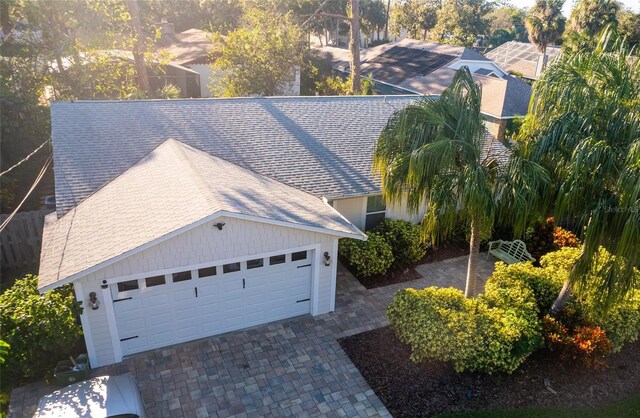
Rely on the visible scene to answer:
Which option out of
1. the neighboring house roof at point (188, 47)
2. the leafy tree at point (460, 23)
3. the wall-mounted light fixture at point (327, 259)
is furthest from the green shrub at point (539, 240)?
the leafy tree at point (460, 23)

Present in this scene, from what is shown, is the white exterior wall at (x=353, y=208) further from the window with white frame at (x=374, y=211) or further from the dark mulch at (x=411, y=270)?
the dark mulch at (x=411, y=270)

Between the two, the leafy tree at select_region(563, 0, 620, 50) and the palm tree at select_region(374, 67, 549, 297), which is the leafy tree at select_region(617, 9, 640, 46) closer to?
the leafy tree at select_region(563, 0, 620, 50)

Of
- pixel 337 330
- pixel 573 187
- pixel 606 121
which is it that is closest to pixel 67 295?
pixel 337 330

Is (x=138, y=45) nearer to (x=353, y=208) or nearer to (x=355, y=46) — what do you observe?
(x=355, y=46)

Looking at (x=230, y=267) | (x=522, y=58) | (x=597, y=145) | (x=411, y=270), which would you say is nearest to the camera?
(x=597, y=145)

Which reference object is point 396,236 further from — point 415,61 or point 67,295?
point 415,61

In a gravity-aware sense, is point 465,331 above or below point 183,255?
below

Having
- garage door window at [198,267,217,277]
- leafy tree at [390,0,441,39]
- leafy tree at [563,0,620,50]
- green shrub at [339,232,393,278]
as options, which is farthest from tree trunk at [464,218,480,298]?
leafy tree at [390,0,441,39]

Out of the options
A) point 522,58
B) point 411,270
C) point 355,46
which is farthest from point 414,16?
point 411,270
